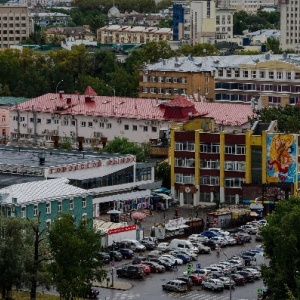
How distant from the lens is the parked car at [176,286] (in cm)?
3241

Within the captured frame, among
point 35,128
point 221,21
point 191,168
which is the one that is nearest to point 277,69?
point 35,128

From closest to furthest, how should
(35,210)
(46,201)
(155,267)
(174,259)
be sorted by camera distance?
(155,267)
(174,259)
(35,210)
(46,201)

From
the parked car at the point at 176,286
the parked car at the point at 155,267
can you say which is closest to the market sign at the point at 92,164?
the parked car at the point at 155,267

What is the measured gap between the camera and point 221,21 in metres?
98.9

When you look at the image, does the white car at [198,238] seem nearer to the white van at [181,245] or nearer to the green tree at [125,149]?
the white van at [181,245]

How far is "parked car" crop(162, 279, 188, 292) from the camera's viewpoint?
106 feet

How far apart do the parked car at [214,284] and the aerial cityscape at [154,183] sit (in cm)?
2

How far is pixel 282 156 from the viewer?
1676 inches

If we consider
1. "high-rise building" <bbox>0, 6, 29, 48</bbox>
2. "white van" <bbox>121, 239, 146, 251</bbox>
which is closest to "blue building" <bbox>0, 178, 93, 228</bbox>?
"white van" <bbox>121, 239, 146, 251</bbox>

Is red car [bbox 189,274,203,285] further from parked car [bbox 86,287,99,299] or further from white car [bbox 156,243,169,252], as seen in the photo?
white car [bbox 156,243,169,252]

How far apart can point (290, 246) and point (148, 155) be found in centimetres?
1946

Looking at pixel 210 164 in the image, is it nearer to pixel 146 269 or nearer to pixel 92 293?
pixel 146 269

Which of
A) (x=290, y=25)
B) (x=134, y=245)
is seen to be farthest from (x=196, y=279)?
(x=290, y=25)

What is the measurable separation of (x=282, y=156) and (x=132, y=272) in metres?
10.3
